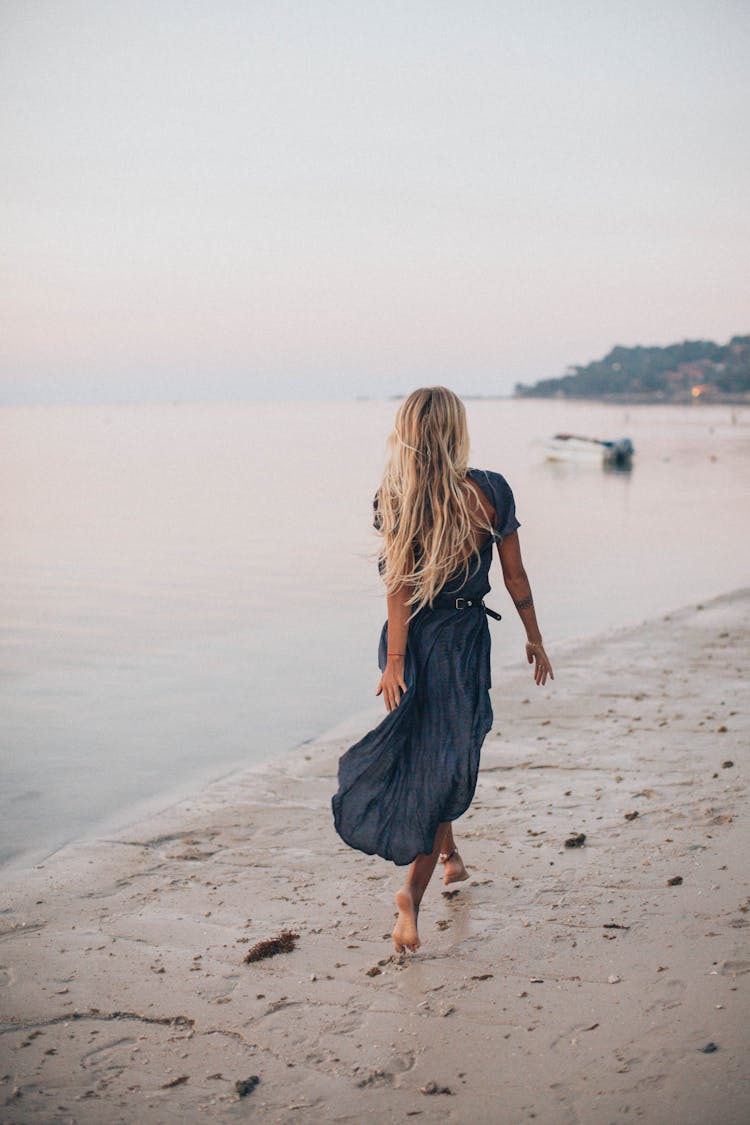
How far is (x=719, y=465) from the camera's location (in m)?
47.4

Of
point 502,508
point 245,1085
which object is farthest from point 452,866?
point 502,508

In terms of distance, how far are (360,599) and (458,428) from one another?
10.8 m

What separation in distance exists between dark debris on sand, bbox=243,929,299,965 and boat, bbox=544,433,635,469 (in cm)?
4604

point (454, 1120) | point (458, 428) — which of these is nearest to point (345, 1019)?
point (454, 1120)

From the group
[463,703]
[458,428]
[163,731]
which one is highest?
[458,428]

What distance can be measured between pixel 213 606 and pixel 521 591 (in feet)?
34.2

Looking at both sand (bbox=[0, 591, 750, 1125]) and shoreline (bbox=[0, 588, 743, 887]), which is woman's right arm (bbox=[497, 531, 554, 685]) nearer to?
sand (bbox=[0, 591, 750, 1125])

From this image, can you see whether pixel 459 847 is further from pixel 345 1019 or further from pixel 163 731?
pixel 163 731

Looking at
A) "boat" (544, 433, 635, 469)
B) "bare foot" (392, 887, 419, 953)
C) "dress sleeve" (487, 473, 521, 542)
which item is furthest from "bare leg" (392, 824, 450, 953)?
"boat" (544, 433, 635, 469)

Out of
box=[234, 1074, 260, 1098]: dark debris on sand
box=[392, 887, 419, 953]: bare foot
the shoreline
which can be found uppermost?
box=[392, 887, 419, 953]: bare foot

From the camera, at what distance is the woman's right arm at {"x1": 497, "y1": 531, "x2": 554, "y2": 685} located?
12.0 ft

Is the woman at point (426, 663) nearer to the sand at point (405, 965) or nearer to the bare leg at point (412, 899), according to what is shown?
the bare leg at point (412, 899)

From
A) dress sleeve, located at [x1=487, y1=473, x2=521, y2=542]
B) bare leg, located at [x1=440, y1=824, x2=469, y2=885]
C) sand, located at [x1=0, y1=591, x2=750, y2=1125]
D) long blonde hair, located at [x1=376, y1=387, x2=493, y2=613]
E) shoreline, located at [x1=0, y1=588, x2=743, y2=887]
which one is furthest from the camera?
shoreline, located at [x1=0, y1=588, x2=743, y2=887]

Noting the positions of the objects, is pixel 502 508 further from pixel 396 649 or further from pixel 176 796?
pixel 176 796
